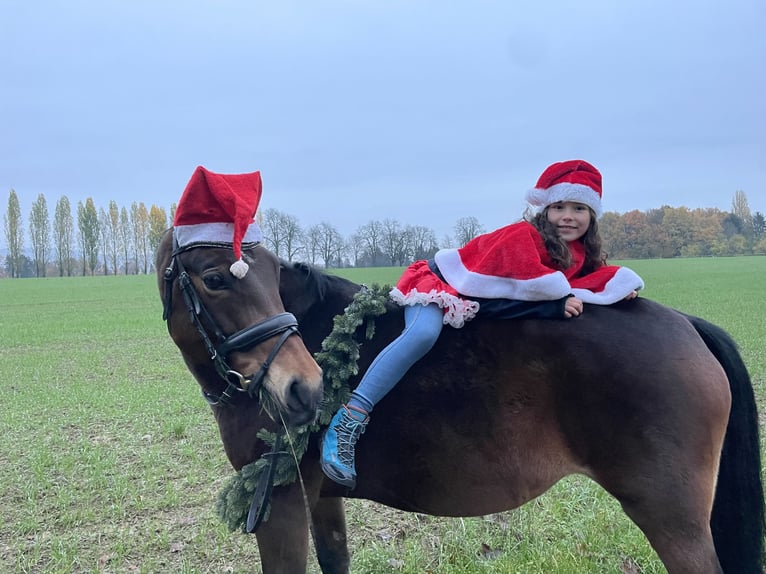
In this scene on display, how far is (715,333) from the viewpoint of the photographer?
2.64m

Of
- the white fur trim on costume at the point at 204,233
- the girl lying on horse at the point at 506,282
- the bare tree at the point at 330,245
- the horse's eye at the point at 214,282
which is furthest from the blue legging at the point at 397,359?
the bare tree at the point at 330,245

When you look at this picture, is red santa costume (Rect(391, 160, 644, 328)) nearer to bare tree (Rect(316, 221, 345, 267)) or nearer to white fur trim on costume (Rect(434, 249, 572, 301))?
white fur trim on costume (Rect(434, 249, 572, 301))

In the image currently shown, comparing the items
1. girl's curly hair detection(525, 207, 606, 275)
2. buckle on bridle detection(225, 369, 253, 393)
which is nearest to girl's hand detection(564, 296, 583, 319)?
girl's curly hair detection(525, 207, 606, 275)

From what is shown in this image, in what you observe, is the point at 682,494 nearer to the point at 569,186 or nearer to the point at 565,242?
the point at 565,242

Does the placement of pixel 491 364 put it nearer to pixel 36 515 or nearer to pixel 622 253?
pixel 36 515

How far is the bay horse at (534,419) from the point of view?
2258 mm

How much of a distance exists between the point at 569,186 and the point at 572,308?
27.6 inches

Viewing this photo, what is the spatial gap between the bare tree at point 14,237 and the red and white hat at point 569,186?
88800 mm

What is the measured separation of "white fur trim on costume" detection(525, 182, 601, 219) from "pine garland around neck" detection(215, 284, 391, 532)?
1.02 meters

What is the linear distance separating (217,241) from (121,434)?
585cm

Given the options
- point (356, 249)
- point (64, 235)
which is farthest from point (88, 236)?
point (356, 249)

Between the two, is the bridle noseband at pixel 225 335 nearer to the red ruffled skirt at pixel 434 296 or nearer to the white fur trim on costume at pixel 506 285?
the red ruffled skirt at pixel 434 296

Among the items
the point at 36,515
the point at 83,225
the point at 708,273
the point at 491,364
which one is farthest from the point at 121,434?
the point at 83,225

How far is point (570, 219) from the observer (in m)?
2.71
